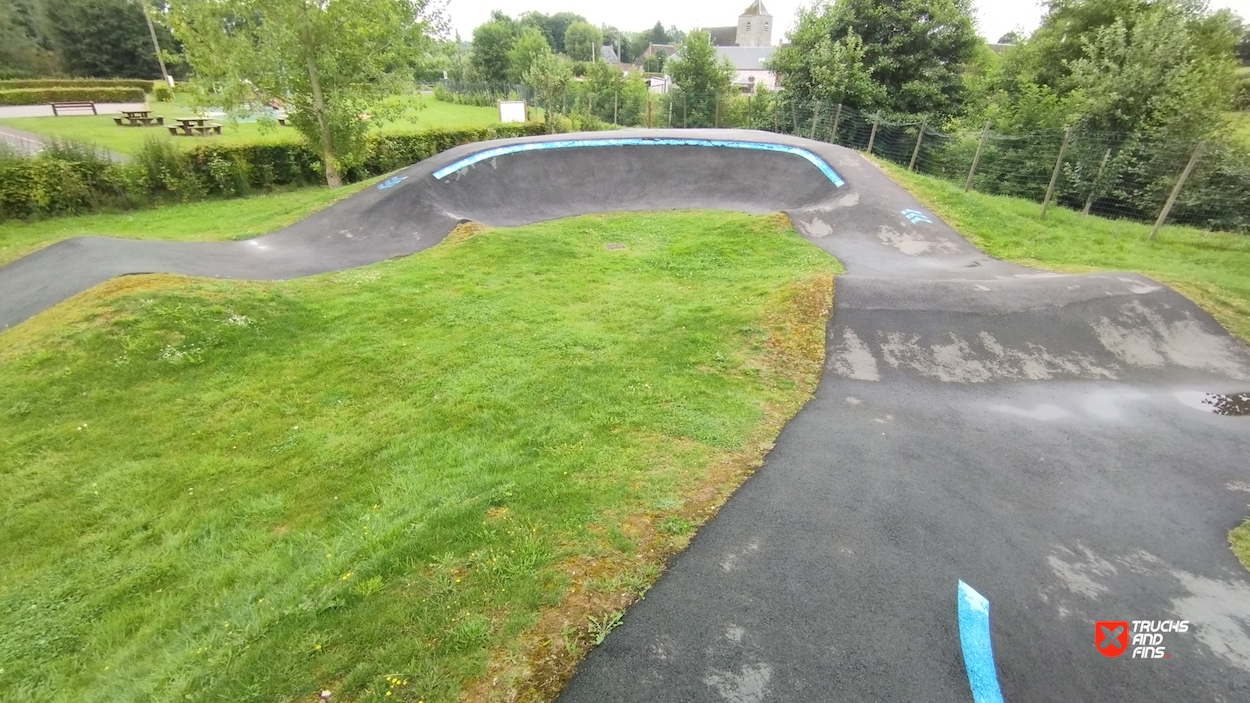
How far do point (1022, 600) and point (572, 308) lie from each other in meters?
7.24

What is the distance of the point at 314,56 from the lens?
1603 cm

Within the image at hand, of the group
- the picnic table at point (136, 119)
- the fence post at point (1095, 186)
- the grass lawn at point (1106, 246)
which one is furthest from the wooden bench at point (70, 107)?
the fence post at point (1095, 186)

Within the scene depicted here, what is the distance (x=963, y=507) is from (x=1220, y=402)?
4.81 m

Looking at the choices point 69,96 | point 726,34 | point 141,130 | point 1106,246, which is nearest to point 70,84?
point 69,96

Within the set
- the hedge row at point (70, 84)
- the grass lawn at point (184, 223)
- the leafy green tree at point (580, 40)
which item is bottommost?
the grass lawn at point (184, 223)

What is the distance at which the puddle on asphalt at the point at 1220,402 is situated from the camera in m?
6.67

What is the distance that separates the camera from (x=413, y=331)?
341 inches

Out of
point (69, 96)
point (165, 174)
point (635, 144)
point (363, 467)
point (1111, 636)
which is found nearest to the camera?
point (1111, 636)

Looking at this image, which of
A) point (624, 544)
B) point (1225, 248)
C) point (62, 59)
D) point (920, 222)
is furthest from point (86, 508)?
point (62, 59)

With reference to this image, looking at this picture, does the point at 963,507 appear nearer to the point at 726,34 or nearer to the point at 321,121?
the point at 321,121

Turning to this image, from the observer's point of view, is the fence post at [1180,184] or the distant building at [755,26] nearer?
the fence post at [1180,184]

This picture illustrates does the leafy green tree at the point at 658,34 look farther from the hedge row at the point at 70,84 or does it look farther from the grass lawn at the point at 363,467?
the grass lawn at the point at 363,467

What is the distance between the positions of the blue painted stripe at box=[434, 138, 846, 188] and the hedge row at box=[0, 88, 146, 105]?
30170mm

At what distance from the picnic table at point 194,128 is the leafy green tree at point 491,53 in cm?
3161
